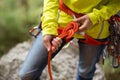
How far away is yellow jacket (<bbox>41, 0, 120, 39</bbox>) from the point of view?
84.4 inches

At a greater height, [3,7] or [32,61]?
[32,61]

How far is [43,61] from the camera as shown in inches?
89.4

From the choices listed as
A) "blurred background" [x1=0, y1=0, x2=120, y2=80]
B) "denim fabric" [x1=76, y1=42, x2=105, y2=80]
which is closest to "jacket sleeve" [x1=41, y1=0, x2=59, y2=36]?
"denim fabric" [x1=76, y1=42, x2=105, y2=80]

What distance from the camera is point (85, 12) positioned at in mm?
2219

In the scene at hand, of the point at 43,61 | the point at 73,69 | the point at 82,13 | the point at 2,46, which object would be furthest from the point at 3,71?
the point at 2,46

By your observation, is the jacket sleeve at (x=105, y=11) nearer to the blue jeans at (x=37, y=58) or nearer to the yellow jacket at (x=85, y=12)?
the yellow jacket at (x=85, y=12)

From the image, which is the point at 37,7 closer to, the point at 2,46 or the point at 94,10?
the point at 2,46

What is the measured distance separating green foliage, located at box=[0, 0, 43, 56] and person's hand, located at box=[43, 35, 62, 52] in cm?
291

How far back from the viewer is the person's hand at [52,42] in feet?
6.77

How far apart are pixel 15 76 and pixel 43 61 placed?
101cm

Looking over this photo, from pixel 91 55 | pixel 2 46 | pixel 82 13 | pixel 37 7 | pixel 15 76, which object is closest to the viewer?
pixel 82 13

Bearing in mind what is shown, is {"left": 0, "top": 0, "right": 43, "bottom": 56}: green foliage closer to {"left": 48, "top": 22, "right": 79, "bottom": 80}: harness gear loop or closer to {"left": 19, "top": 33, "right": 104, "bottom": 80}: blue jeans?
{"left": 19, "top": 33, "right": 104, "bottom": 80}: blue jeans

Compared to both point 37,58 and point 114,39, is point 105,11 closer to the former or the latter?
point 114,39

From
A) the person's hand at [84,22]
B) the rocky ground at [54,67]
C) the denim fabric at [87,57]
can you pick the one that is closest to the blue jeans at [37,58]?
the denim fabric at [87,57]
